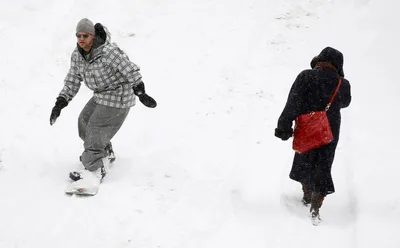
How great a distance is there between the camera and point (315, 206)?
4.82 m

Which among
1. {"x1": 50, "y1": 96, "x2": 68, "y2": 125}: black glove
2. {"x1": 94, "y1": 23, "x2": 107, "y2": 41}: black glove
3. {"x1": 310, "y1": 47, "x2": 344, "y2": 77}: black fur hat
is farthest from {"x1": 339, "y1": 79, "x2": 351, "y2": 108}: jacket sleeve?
{"x1": 50, "y1": 96, "x2": 68, "y2": 125}: black glove

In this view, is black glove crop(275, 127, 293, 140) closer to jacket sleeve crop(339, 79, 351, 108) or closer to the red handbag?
the red handbag

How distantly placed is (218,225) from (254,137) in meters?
2.11

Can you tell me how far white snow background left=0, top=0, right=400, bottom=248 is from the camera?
4.64m

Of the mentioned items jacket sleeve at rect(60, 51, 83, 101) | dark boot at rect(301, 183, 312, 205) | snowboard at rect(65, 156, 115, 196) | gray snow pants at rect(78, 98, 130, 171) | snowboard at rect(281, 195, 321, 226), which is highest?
jacket sleeve at rect(60, 51, 83, 101)

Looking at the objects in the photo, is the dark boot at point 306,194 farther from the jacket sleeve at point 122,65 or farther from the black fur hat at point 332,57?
the jacket sleeve at point 122,65

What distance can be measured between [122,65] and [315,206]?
2.62m

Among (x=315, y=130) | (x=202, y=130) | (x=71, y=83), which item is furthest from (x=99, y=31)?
(x=315, y=130)

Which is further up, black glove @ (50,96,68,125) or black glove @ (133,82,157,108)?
black glove @ (133,82,157,108)

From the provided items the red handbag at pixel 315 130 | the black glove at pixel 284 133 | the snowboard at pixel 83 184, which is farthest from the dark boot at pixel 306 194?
the snowboard at pixel 83 184

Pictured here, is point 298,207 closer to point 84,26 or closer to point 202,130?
point 202,130

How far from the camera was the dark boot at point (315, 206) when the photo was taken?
15.7 ft

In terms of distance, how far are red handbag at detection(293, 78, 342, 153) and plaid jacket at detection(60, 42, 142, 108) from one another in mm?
1872

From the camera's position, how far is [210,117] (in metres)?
6.94
